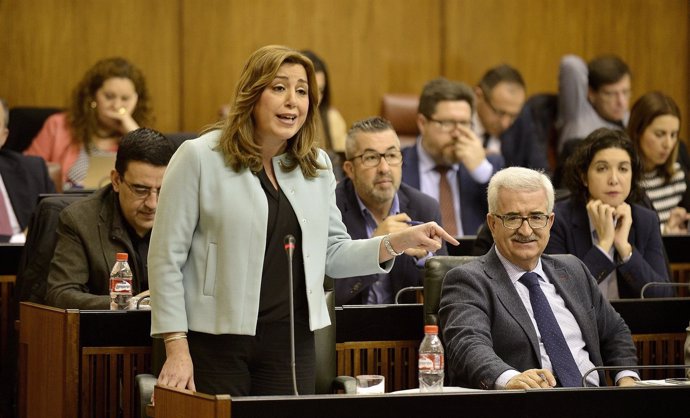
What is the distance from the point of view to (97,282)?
3.66 meters

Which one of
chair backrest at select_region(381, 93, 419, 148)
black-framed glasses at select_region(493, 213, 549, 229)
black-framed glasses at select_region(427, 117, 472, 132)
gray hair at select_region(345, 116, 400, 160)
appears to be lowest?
black-framed glasses at select_region(493, 213, 549, 229)

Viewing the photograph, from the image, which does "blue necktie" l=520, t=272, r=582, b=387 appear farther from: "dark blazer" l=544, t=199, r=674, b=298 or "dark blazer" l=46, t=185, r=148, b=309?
"dark blazer" l=46, t=185, r=148, b=309

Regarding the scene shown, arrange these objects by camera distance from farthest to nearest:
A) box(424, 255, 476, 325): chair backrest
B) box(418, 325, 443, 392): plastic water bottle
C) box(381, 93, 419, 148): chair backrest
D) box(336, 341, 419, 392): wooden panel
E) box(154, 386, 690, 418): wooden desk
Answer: box(381, 93, 419, 148): chair backrest
box(336, 341, 419, 392): wooden panel
box(424, 255, 476, 325): chair backrest
box(418, 325, 443, 392): plastic water bottle
box(154, 386, 690, 418): wooden desk

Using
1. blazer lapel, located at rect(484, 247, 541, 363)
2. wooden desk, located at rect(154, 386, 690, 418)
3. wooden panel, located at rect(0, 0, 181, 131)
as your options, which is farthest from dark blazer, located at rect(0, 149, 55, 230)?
wooden desk, located at rect(154, 386, 690, 418)

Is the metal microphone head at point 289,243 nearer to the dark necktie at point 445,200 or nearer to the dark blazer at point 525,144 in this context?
the dark necktie at point 445,200

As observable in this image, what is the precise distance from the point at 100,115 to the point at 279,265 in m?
3.39

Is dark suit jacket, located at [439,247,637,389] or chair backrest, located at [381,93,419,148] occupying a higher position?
chair backrest, located at [381,93,419,148]

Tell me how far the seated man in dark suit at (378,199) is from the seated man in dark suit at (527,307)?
0.79 metres

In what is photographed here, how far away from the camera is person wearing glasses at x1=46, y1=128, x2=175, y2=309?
3.63m

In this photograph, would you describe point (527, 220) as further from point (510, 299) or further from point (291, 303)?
point (291, 303)

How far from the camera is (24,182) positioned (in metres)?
5.31

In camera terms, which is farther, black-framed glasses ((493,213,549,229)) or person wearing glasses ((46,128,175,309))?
person wearing glasses ((46,128,175,309))

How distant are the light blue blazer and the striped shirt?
3335 mm

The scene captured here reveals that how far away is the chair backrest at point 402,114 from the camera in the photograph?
22.6ft
